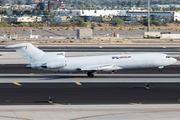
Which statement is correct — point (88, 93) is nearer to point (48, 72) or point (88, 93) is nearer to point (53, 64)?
point (53, 64)

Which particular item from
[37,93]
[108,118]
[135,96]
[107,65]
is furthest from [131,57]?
[108,118]

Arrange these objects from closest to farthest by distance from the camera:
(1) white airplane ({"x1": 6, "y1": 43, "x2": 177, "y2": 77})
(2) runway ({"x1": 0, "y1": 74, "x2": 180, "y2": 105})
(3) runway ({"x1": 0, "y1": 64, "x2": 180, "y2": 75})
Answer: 1. (2) runway ({"x1": 0, "y1": 74, "x2": 180, "y2": 105})
2. (1) white airplane ({"x1": 6, "y1": 43, "x2": 177, "y2": 77})
3. (3) runway ({"x1": 0, "y1": 64, "x2": 180, "y2": 75})

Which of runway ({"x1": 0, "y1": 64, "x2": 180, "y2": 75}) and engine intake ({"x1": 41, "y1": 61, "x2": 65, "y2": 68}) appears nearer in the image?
engine intake ({"x1": 41, "y1": 61, "x2": 65, "y2": 68})

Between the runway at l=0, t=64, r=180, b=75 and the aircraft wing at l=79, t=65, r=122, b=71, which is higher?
the aircraft wing at l=79, t=65, r=122, b=71

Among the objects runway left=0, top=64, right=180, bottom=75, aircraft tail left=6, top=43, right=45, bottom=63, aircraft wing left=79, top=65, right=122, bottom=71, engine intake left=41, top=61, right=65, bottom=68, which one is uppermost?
aircraft tail left=6, top=43, right=45, bottom=63

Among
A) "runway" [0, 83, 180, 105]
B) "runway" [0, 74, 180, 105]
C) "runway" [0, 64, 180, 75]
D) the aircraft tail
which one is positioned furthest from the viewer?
"runway" [0, 64, 180, 75]

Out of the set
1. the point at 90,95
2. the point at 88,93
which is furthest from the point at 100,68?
the point at 90,95

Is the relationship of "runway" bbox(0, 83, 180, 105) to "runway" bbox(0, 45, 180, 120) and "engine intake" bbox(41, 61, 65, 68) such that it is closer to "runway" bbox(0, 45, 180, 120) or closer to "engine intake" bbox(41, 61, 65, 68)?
"runway" bbox(0, 45, 180, 120)

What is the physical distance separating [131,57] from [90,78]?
6.09 m

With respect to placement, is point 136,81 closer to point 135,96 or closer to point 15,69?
point 135,96

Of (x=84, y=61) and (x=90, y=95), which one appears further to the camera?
(x=84, y=61)

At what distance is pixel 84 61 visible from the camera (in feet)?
124

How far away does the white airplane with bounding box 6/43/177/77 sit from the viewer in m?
36.7

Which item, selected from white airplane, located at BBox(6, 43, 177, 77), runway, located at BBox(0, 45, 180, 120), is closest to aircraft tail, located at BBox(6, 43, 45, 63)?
white airplane, located at BBox(6, 43, 177, 77)
